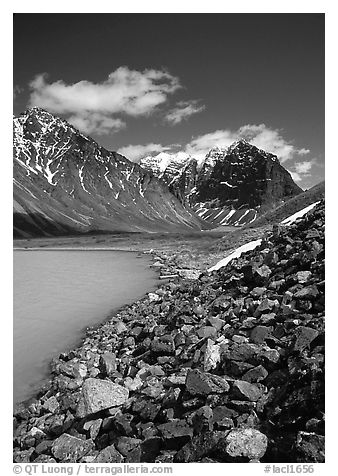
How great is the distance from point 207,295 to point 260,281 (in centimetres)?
306

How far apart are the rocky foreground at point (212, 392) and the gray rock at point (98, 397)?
21 mm

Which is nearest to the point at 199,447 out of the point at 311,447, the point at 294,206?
the point at 311,447

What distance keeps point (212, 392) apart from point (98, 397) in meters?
2.53

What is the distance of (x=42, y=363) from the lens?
13.1m

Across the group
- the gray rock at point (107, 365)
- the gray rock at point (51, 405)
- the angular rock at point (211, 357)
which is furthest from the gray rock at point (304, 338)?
the gray rock at point (51, 405)

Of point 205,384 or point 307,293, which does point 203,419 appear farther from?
point 307,293

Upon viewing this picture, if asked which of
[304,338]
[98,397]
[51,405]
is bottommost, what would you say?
[51,405]

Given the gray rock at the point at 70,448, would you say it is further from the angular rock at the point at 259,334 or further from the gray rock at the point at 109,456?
the angular rock at the point at 259,334

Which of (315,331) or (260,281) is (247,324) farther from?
(260,281)

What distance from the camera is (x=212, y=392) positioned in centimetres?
654

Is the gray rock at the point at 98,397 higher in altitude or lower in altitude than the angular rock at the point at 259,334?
lower

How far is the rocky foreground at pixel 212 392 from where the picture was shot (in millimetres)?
5387

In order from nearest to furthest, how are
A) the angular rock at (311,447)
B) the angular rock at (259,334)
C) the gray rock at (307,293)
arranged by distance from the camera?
1. the angular rock at (311,447)
2. the angular rock at (259,334)
3. the gray rock at (307,293)
